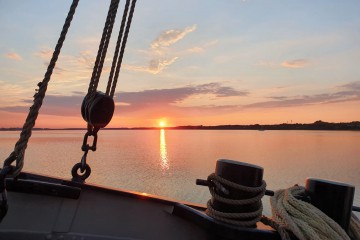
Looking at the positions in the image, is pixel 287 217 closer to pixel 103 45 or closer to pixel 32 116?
pixel 32 116

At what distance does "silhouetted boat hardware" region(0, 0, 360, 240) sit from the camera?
5.46ft

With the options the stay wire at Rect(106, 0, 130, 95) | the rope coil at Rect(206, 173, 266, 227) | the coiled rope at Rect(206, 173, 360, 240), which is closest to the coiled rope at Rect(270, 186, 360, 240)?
the coiled rope at Rect(206, 173, 360, 240)

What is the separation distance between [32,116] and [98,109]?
1.71 ft

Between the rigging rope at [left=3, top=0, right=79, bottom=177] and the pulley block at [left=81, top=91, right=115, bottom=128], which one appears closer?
the rigging rope at [left=3, top=0, right=79, bottom=177]

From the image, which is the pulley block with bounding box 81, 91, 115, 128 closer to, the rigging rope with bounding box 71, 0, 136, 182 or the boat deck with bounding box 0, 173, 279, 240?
the rigging rope with bounding box 71, 0, 136, 182

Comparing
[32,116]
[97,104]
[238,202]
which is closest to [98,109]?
[97,104]

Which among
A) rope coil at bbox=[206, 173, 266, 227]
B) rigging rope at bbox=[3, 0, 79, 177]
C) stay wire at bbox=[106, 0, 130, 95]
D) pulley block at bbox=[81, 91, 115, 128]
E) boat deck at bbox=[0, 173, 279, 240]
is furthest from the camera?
stay wire at bbox=[106, 0, 130, 95]

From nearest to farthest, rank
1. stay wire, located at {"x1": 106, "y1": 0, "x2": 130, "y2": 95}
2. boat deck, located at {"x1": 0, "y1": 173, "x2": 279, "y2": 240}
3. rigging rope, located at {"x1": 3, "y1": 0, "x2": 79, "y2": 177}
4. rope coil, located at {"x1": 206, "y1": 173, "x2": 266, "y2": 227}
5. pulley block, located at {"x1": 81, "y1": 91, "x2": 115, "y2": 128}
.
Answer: rigging rope, located at {"x1": 3, "y1": 0, "x2": 79, "y2": 177}
rope coil, located at {"x1": 206, "y1": 173, "x2": 266, "y2": 227}
boat deck, located at {"x1": 0, "y1": 173, "x2": 279, "y2": 240}
pulley block, located at {"x1": 81, "y1": 91, "x2": 115, "y2": 128}
stay wire, located at {"x1": 106, "y1": 0, "x2": 130, "y2": 95}

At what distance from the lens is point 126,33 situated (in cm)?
258

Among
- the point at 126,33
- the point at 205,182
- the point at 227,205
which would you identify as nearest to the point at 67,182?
the point at 205,182

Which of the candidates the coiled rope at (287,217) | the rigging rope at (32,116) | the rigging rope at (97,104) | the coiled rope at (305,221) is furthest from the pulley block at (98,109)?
the coiled rope at (305,221)

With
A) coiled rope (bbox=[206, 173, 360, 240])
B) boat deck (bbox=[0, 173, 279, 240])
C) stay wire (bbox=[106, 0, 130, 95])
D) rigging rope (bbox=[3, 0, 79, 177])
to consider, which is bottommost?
boat deck (bbox=[0, 173, 279, 240])

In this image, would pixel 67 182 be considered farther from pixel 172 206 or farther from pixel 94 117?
pixel 172 206

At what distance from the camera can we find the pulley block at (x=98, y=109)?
2166 millimetres
